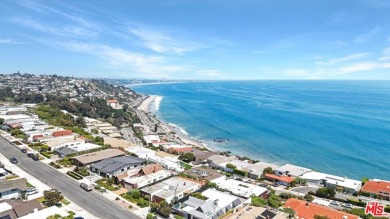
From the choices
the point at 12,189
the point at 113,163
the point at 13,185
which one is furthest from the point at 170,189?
the point at 13,185

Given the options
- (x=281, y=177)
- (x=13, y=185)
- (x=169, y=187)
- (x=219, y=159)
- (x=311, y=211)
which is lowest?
(x=281, y=177)

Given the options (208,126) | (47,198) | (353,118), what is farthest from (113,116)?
(353,118)

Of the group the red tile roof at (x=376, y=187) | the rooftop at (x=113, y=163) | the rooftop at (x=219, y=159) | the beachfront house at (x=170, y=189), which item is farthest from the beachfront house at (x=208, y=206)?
the red tile roof at (x=376, y=187)

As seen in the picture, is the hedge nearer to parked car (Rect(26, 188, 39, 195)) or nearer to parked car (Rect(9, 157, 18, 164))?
parked car (Rect(26, 188, 39, 195))

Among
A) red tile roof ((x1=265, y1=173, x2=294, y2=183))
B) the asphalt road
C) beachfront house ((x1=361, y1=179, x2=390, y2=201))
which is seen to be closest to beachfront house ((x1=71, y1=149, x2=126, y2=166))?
the asphalt road

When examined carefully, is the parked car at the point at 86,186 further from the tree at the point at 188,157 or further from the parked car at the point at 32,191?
the tree at the point at 188,157

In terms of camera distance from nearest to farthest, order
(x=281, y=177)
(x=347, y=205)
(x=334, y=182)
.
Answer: (x=347, y=205)
(x=334, y=182)
(x=281, y=177)

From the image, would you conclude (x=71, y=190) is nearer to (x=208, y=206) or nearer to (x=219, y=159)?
(x=208, y=206)
